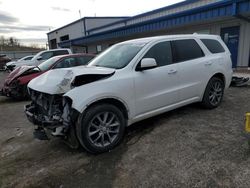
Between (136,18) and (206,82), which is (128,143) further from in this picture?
(136,18)

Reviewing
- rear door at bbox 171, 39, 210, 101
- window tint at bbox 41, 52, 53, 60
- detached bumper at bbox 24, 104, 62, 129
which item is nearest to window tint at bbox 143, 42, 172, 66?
rear door at bbox 171, 39, 210, 101

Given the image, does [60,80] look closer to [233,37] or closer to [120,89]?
[120,89]

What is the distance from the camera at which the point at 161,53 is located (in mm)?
4188

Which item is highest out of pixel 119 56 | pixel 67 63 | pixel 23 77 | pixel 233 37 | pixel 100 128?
pixel 233 37

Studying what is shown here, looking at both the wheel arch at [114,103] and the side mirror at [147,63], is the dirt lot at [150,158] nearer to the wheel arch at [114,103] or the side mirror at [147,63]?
the wheel arch at [114,103]

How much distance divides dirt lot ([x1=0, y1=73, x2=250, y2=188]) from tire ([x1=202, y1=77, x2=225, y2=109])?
405mm

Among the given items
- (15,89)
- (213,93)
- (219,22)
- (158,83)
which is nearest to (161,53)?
(158,83)

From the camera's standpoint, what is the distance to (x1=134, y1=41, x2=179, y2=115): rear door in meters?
3.76

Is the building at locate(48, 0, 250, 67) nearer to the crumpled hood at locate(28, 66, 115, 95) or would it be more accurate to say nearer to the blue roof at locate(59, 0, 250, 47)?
the blue roof at locate(59, 0, 250, 47)

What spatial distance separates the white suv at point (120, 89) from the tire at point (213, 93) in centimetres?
2

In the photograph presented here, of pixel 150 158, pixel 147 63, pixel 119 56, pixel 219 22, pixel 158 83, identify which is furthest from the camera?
pixel 219 22

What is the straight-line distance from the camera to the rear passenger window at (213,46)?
5007mm

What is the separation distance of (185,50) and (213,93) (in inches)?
52.9

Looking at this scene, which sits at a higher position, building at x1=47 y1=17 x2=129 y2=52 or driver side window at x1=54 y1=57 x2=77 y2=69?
building at x1=47 y1=17 x2=129 y2=52
